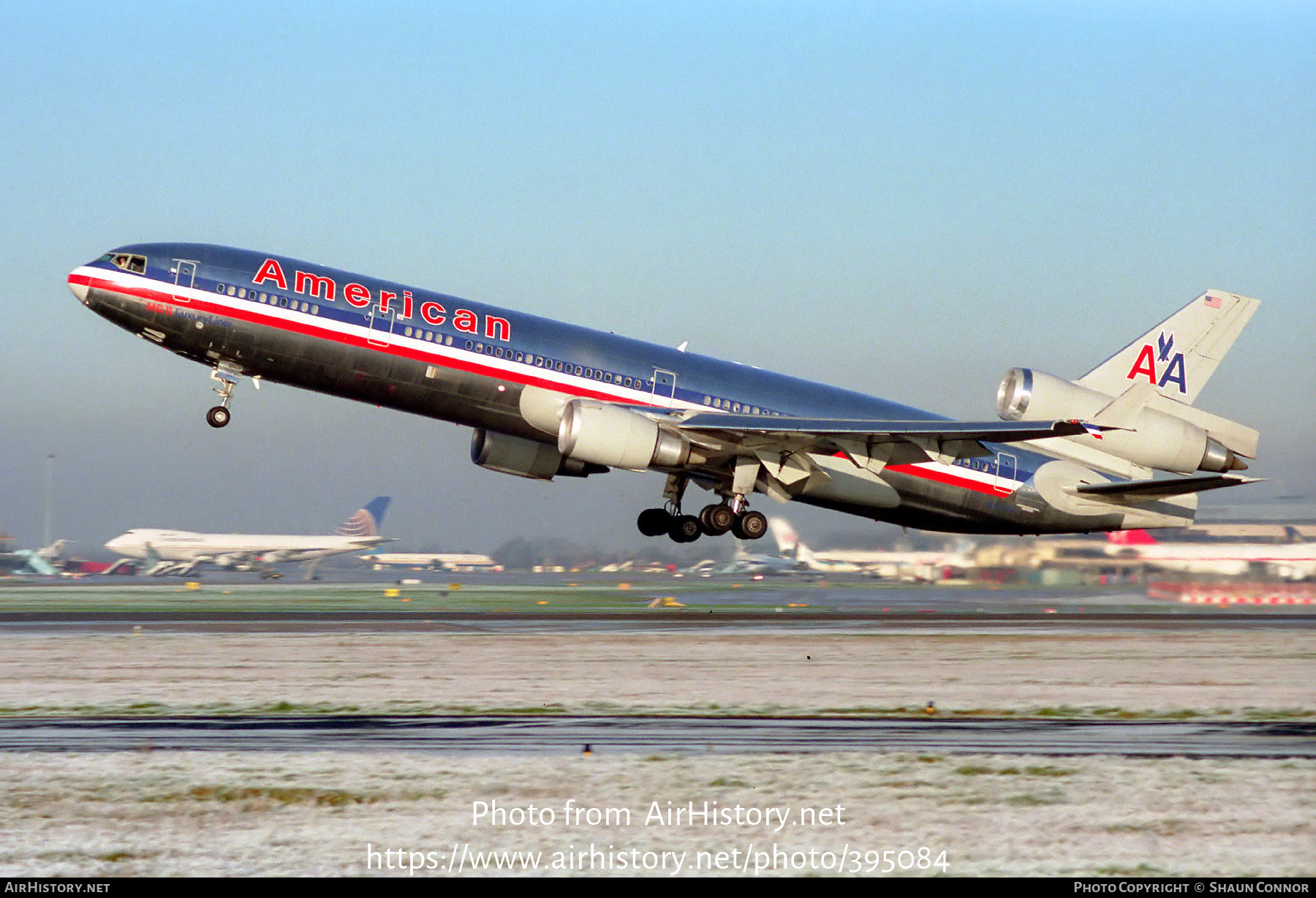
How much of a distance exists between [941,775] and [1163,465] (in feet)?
91.8

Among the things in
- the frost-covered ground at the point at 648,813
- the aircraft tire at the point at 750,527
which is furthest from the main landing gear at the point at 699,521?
the frost-covered ground at the point at 648,813

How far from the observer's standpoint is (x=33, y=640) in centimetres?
3092

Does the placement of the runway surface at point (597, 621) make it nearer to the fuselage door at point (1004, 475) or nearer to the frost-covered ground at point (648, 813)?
the fuselage door at point (1004, 475)

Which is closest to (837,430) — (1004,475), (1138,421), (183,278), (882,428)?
(882,428)

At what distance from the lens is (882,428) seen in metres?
34.8

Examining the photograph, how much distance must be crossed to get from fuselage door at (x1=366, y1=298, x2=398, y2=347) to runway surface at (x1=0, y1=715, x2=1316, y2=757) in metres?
16.4

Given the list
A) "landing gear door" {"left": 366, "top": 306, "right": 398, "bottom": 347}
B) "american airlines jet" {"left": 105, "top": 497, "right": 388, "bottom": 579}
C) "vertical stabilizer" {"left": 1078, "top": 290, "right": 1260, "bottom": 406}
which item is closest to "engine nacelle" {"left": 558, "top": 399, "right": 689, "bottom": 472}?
"landing gear door" {"left": 366, "top": 306, "right": 398, "bottom": 347}

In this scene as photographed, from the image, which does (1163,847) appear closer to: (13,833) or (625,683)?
(13,833)

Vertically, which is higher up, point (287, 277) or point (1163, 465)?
point (287, 277)

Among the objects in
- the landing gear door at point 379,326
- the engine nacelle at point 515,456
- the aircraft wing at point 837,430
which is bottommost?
the engine nacelle at point 515,456

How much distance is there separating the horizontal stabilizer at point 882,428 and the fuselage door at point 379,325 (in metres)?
8.04

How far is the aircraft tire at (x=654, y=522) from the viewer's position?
134 ft

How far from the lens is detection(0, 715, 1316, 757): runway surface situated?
1617cm

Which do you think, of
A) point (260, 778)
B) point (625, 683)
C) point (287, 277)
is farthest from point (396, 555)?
point (260, 778)
